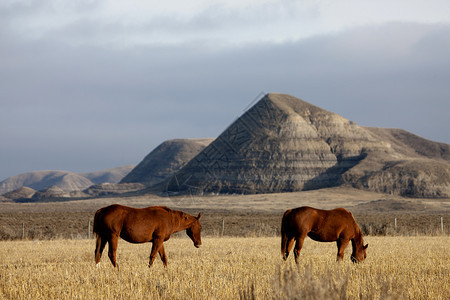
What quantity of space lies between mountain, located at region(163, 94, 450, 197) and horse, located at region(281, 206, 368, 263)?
99119 millimetres

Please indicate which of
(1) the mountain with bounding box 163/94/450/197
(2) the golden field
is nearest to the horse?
(2) the golden field

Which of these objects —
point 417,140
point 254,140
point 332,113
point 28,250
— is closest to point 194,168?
point 254,140

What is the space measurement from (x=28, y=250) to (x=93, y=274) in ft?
30.5

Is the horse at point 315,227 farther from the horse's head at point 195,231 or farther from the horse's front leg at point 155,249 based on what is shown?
the horse's front leg at point 155,249

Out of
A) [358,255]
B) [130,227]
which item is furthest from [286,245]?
[130,227]

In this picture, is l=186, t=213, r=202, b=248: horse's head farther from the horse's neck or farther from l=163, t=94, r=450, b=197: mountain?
l=163, t=94, r=450, b=197: mountain

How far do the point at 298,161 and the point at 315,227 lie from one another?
4455 inches

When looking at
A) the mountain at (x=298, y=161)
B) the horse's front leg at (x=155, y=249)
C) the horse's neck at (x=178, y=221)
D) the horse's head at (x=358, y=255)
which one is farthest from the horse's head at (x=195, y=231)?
the mountain at (x=298, y=161)

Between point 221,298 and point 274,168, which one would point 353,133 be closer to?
point 274,168

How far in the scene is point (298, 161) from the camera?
126 metres

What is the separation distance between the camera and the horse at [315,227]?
13312 mm

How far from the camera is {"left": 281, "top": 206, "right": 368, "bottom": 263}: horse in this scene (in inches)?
524

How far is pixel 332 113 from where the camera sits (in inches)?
5851

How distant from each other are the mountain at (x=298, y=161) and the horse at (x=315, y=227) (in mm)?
99119
